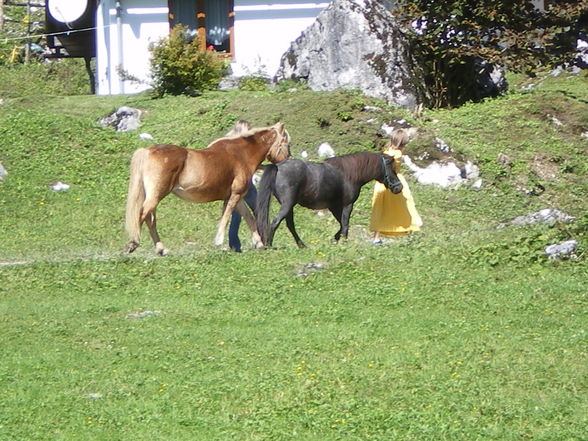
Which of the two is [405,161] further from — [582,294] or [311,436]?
[311,436]

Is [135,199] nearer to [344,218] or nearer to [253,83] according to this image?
[344,218]

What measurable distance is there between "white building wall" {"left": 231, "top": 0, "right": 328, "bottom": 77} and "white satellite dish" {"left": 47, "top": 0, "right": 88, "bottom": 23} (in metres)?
4.67

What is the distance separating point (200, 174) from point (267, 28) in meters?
15.1

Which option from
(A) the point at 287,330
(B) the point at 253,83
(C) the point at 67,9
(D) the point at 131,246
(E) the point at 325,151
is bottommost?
(E) the point at 325,151

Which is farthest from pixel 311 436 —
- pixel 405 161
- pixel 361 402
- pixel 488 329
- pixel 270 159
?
pixel 405 161

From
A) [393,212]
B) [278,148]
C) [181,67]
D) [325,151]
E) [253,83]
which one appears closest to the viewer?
[278,148]

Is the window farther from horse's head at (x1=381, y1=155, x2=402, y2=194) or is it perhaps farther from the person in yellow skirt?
horse's head at (x1=381, y1=155, x2=402, y2=194)

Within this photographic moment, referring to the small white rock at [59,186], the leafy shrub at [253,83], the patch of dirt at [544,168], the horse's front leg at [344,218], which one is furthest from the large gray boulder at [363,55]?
the horse's front leg at [344,218]

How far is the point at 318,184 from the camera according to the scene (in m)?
16.8

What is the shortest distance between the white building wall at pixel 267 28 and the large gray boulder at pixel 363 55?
12.3 feet

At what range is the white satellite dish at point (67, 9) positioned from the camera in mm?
33094

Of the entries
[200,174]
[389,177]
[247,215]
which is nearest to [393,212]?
[389,177]

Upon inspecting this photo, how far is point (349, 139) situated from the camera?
22.9 m

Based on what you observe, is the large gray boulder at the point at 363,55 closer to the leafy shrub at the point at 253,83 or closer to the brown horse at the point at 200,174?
the leafy shrub at the point at 253,83
